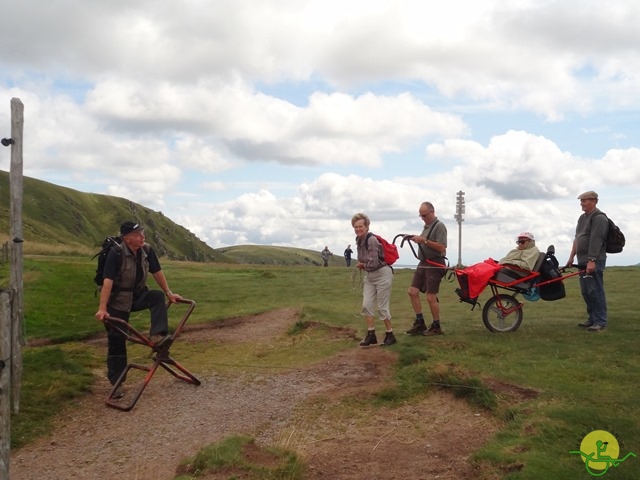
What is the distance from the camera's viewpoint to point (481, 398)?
8.10 metres

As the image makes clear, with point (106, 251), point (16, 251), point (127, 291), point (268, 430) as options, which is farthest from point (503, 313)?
point (16, 251)

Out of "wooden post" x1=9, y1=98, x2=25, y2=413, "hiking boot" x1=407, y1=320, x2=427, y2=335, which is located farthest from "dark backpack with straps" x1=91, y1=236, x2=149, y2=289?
"hiking boot" x1=407, y1=320, x2=427, y2=335

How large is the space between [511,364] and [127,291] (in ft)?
20.3

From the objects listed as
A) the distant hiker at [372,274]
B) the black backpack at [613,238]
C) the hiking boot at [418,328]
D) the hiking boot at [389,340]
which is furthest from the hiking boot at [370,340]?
the black backpack at [613,238]

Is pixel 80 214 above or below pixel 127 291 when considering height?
above

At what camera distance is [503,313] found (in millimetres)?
12195

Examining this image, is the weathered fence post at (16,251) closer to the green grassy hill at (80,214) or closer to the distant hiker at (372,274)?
the distant hiker at (372,274)

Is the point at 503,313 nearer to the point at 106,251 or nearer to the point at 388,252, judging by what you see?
the point at 388,252

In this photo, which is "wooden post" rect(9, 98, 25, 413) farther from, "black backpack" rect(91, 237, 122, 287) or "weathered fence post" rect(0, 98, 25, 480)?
"black backpack" rect(91, 237, 122, 287)

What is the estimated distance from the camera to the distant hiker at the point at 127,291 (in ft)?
30.3

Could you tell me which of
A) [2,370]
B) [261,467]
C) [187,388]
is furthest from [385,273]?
[2,370]
